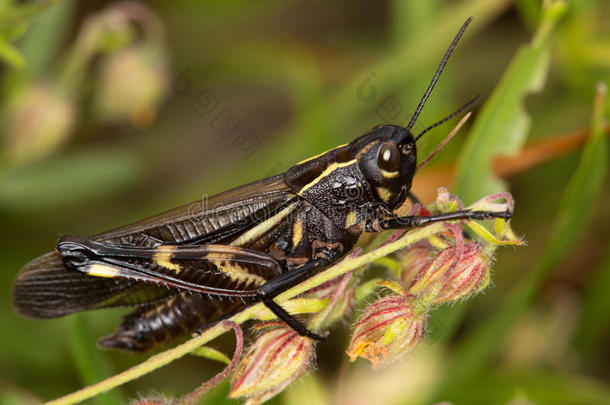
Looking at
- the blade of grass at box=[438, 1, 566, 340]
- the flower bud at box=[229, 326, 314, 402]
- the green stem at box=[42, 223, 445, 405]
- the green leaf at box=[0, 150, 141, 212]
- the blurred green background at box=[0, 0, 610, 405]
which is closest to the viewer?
the green stem at box=[42, 223, 445, 405]

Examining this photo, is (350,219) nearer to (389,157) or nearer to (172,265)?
(389,157)

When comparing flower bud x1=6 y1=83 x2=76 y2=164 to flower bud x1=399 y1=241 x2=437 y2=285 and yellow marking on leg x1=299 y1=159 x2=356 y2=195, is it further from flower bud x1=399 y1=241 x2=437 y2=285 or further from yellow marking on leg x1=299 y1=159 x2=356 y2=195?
flower bud x1=399 y1=241 x2=437 y2=285

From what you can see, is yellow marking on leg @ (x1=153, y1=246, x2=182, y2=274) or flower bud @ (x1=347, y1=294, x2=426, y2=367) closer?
flower bud @ (x1=347, y1=294, x2=426, y2=367)

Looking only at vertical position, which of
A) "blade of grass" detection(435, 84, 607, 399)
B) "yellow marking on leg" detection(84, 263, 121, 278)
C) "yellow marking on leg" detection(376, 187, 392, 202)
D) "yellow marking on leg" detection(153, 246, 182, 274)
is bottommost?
"blade of grass" detection(435, 84, 607, 399)

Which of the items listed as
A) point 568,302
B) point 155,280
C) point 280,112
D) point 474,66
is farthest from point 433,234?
point 280,112

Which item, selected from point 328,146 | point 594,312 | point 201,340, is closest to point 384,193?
point 201,340

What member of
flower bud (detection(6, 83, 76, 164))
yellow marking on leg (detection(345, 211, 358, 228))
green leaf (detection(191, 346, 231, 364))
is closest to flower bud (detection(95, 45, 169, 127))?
flower bud (detection(6, 83, 76, 164))

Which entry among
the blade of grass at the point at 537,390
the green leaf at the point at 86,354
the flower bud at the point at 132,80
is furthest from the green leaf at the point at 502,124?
the flower bud at the point at 132,80

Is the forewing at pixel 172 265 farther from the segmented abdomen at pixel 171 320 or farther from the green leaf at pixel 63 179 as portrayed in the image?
the green leaf at pixel 63 179
